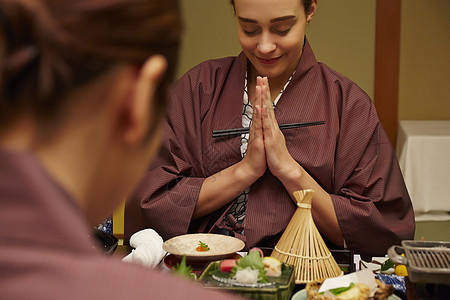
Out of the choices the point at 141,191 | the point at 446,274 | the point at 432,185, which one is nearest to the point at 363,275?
the point at 446,274

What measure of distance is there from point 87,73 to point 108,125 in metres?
0.05

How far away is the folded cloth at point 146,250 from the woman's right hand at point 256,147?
0.46 meters

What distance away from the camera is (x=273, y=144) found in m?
2.00

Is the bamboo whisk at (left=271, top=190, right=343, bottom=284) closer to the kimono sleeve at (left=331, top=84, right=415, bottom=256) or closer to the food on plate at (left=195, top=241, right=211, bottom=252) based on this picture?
the food on plate at (left=195, top=241, right=211, bottom=252)

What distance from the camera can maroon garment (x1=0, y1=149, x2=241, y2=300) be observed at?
46 cm

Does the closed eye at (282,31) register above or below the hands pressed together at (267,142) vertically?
above

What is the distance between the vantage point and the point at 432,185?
3.96m

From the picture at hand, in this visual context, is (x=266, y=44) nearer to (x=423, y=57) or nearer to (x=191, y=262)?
(x=191, y=262)

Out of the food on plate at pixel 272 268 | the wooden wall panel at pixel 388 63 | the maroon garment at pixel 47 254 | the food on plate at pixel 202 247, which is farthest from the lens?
the wooden wall panel at pixel 388 63

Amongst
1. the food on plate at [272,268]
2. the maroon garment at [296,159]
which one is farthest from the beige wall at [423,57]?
the food on plate at [272,268]

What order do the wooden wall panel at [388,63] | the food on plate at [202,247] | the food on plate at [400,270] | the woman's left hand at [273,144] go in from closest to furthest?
the food on plate at [400,270]
the food on plate at [202,247]
the woman's left hand at [273,144]
the wooden wall panel at [388,63]

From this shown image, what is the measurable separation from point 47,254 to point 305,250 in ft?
3.83

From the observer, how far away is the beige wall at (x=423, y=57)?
4.61m

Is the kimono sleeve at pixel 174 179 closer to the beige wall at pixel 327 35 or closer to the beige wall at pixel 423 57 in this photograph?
the beige wall at pixel 327 35
